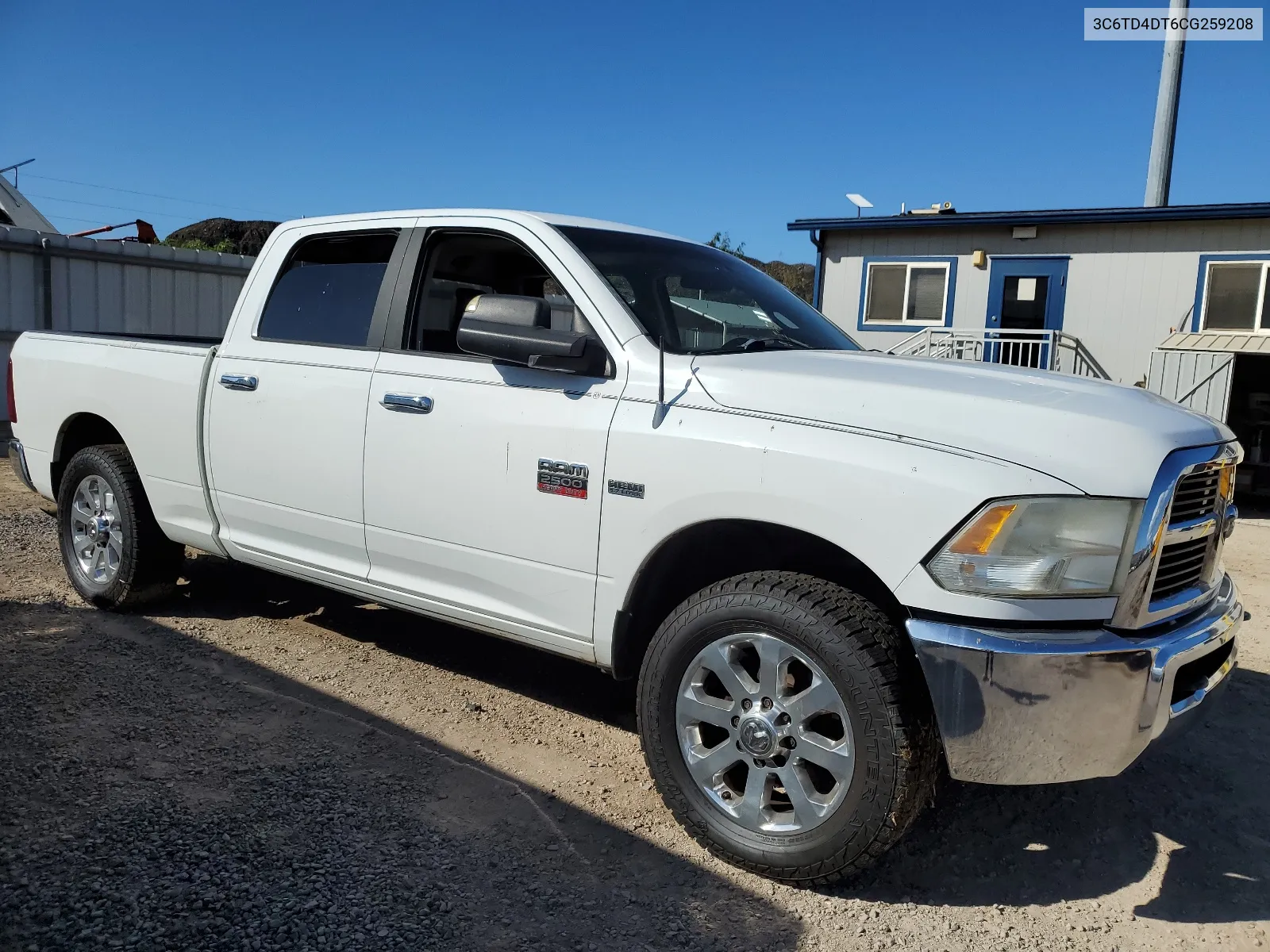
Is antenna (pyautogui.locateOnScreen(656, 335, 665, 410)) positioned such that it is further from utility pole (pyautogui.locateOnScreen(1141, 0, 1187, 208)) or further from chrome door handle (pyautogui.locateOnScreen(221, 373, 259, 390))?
utility pole (pyautogui.locateOnScreen(1141, 0, 1187, 208))

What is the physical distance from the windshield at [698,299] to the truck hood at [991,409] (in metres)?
0.32

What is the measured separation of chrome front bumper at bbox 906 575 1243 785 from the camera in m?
2.47

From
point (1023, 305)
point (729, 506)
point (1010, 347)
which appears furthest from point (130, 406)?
point (1023, 305)

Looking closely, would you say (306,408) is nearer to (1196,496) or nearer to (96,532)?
(96,532)

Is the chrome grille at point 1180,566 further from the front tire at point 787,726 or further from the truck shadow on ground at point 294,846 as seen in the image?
the truck shadow on ground at point 294,846

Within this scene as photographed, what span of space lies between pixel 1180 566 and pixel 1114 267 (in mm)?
12476

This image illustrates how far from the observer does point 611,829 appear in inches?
125

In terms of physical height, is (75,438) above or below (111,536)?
above

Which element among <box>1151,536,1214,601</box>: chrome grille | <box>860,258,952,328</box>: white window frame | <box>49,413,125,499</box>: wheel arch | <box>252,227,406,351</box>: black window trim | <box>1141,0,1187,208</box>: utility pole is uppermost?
<box>1141,0,1187,208</box>: utility pole

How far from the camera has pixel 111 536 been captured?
5.13 metres

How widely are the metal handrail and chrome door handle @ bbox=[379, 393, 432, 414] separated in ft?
35.8

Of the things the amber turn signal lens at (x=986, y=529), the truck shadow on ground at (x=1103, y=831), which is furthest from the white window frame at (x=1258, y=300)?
the amber turn signal lens at (x=986, y=529)

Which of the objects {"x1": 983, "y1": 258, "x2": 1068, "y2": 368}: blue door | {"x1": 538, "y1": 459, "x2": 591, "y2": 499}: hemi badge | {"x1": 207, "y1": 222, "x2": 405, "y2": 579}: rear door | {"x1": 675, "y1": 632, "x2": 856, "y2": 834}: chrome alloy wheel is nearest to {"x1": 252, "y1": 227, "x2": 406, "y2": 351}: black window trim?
{"x1": 207, "y1": 222, "x2": 405, "y2": 579}: rear door

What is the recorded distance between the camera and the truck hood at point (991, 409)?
8.29 ft
